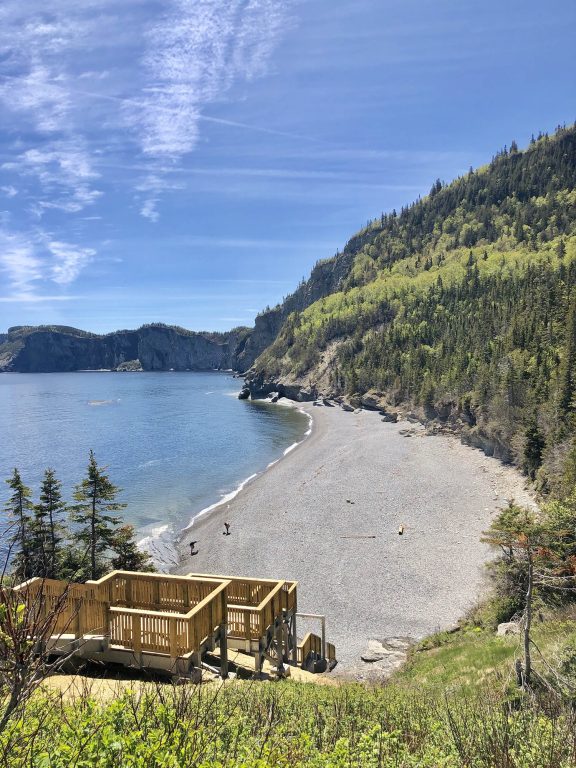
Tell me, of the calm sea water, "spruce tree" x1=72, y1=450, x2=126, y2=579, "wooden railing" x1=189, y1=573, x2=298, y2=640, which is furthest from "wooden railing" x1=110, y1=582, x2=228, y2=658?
the calm sea water

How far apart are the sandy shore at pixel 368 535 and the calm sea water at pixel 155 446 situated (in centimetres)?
507

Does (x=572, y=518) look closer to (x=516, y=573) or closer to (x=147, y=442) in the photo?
(x=516, y=573)

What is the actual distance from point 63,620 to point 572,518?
17.7 meters

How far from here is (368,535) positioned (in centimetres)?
3441

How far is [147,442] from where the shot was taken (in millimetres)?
74125

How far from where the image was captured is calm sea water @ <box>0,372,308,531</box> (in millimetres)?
48375

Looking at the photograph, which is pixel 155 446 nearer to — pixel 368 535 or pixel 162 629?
pixel 368 535

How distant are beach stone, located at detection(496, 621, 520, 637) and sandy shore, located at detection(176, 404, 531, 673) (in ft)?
15.0

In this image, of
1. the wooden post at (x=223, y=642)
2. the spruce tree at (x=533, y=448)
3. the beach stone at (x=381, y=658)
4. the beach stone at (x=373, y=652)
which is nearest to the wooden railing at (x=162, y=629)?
the wooden post at (x=223, y=642)

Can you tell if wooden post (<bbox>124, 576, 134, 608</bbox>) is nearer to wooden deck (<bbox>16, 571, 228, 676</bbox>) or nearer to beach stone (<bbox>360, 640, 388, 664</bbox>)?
wooden deck (<bbox>16, 571, 228, 676</bbox>)

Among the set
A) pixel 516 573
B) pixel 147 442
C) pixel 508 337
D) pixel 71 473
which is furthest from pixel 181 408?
pixel 516 573

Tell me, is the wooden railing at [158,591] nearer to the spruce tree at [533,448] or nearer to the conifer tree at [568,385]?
the conifer tree at [568,385]

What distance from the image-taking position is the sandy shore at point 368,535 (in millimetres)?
24422

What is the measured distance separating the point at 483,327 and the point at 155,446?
6948 centimetres
